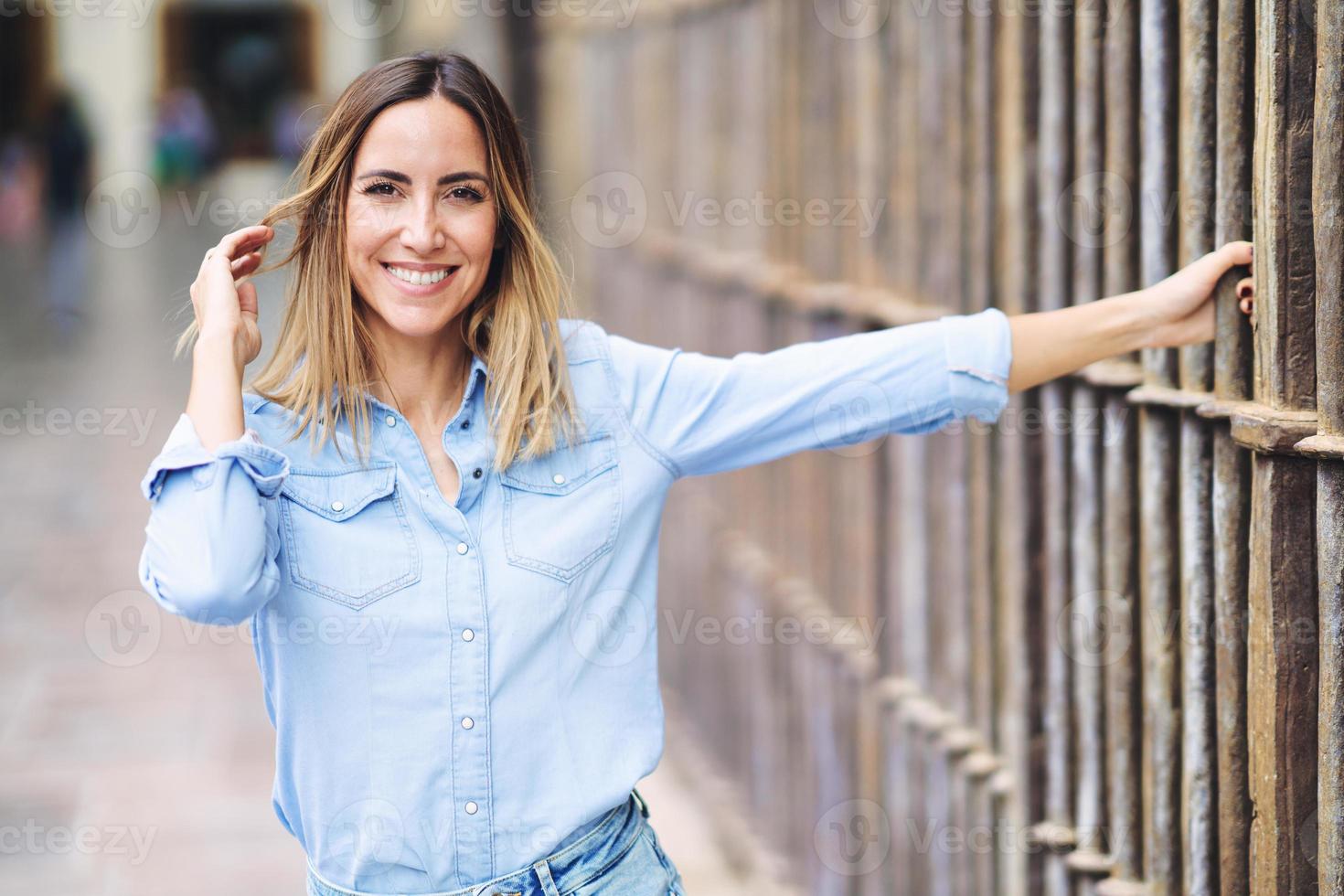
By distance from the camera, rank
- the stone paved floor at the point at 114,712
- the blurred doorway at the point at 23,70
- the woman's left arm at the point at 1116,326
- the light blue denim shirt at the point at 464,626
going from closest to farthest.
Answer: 1. the light blue denim shirt at the point at 464,626
2. the woman's left arm at the point at 1116,326
3. the stone paved floor at the point at 114,712
4. the blurred doorway at the point at 23,70

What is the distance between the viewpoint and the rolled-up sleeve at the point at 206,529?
2.11m

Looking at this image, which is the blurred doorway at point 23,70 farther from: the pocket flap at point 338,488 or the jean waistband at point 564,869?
the jean waistband at point 564,869

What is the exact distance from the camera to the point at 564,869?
7.79 feet

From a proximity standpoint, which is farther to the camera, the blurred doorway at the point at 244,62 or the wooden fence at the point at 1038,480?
the blurred doorway at the point at 244,62

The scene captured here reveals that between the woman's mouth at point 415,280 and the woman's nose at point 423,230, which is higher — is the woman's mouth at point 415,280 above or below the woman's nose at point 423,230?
below

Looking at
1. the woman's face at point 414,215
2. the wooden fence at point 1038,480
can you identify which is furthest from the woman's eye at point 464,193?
the wooden fence at point 1038,480

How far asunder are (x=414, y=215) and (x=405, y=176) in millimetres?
61

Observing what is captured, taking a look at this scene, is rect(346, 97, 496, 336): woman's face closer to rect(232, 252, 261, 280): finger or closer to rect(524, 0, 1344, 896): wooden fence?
rect(232, 252, 261, 280): finger

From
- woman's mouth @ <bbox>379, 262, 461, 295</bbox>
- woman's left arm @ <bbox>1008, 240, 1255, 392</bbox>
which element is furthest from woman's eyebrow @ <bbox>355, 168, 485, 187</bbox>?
woman's left arm @ <bbox>1008, 240, 1255, 392</bbox>

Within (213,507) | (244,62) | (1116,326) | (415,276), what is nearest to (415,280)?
(415,276)

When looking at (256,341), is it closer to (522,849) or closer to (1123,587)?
(522,849)

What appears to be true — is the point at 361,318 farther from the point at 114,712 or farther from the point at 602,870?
the point at 114,712

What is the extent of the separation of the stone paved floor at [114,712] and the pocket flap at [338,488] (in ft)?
2.14

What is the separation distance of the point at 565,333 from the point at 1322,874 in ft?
4.21
